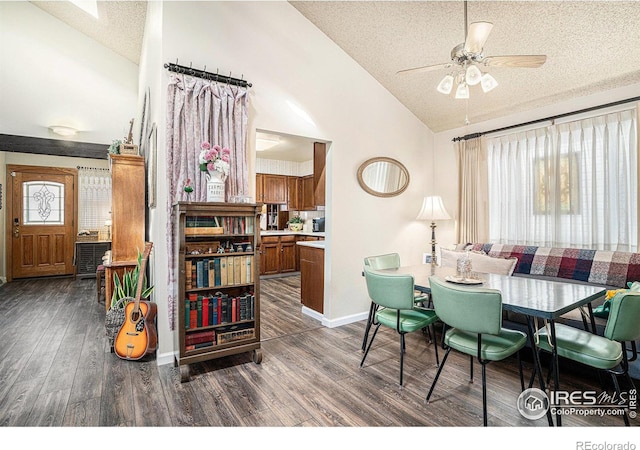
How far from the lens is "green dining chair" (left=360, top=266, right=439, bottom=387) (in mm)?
2400

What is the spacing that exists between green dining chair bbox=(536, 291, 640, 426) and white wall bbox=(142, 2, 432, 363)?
2.15 meters

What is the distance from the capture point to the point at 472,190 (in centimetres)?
426

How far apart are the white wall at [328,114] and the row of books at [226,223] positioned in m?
0.33

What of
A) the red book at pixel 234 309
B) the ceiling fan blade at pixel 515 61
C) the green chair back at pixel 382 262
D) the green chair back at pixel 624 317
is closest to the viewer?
the green chair back at pixel 624 317

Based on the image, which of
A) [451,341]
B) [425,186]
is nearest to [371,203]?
[425,186]

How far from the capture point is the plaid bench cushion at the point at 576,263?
9.37 feet

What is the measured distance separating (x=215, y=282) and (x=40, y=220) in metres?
6.28

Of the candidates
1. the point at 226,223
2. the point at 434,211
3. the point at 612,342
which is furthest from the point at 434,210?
the point at 226,223

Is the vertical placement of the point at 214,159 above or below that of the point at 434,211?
above

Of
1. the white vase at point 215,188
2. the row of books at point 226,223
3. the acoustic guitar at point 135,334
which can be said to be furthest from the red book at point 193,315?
the white vase at point 215,188

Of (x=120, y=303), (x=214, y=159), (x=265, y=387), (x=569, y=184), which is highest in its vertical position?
(x=214, y=159)

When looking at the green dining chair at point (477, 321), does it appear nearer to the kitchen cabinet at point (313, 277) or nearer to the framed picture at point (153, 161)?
the kitchen cabinet at point (313, 277)

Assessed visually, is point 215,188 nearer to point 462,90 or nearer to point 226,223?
point 226,223

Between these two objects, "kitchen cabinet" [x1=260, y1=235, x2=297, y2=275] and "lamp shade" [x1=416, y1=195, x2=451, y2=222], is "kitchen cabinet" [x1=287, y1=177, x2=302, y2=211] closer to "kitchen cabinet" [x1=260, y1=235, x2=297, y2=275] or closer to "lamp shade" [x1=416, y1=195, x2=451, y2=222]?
"kitchen cabinet" [x1=260, y1=235, x2=297, y2=275]
